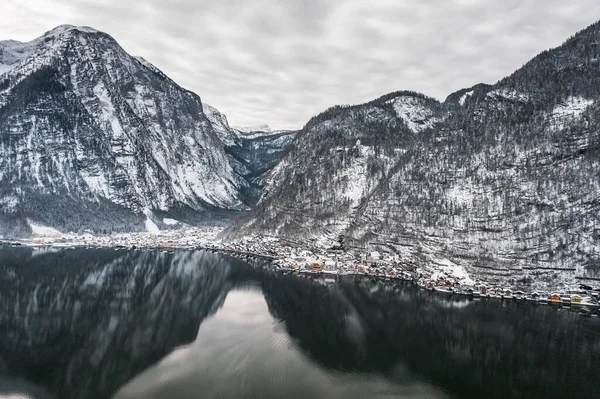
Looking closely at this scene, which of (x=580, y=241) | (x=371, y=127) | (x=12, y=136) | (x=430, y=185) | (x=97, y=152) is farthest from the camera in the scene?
(x=97, y=152)

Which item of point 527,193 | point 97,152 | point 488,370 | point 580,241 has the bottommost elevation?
point 488,370

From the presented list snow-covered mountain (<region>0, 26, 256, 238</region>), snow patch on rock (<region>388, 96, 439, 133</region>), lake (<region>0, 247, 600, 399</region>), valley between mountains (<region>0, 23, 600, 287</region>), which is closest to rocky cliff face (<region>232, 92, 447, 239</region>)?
→ snow patch on rock (<region>388, 96, 439, 133</region>)

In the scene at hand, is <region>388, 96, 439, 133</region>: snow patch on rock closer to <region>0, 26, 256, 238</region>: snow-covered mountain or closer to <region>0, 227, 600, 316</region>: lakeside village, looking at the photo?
<region>0, 227, 600, 316</region>: lakeside village

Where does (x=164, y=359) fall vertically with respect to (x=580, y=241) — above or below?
below

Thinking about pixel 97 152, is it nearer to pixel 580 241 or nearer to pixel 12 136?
pixel 12 136

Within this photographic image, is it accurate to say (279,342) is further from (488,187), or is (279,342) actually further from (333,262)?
(488,187)

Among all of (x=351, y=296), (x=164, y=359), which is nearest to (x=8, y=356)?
(x=164, y=359)
